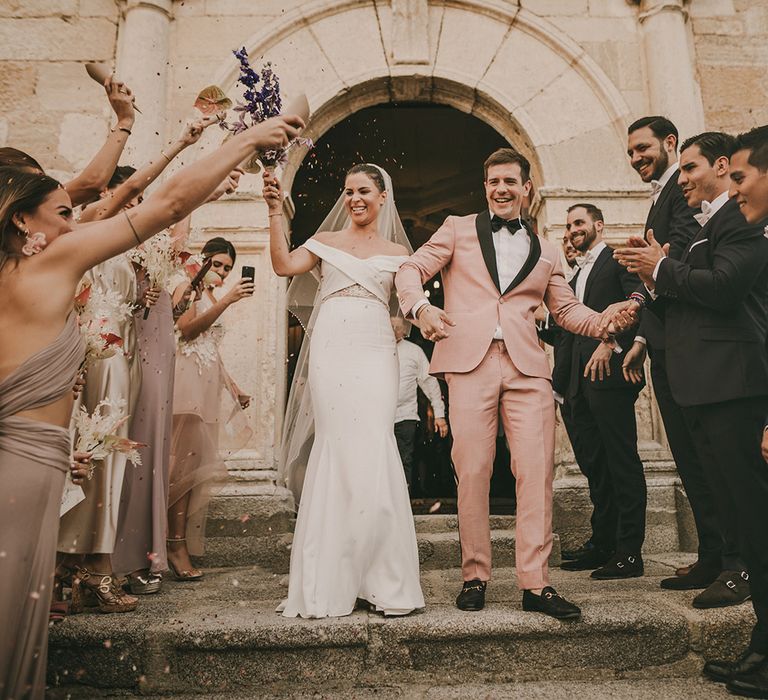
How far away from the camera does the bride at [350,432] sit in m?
3.06

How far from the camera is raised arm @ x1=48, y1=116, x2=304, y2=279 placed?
2.05 meters

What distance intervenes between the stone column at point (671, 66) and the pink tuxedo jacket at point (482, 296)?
3.42m

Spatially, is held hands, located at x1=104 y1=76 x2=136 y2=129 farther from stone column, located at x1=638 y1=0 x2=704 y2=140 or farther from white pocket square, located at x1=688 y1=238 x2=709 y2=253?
stone column, located at x1=638 y1=0 x2=704 y2=140

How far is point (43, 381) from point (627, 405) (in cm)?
345

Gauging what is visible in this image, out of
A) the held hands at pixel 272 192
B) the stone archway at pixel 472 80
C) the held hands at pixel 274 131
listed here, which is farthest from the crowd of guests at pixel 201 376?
the stone archway at pixel 472 80

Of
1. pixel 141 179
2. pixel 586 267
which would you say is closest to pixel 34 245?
pixel 141 179

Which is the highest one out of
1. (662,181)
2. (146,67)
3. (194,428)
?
(146,67)

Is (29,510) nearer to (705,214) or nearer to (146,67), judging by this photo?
(705,214)

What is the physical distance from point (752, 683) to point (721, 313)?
1.47m

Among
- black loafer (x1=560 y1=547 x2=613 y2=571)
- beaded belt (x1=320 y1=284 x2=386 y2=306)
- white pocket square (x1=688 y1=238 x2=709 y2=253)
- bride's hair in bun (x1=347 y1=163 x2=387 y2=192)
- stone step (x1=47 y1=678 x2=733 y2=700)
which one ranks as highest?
bride's hair in bun (x1=347 y1=163 x2=387 y2=192)

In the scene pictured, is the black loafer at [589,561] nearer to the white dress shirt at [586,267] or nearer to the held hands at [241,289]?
the white dress shirt at [586,267]

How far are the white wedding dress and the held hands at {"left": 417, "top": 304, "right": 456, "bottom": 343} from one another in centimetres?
42

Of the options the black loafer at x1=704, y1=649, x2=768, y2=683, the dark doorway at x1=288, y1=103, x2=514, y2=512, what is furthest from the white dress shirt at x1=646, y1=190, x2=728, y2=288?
the dark doorway at x1=288, y1=103, x2=514, y2=512

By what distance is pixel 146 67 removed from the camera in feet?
19.9
